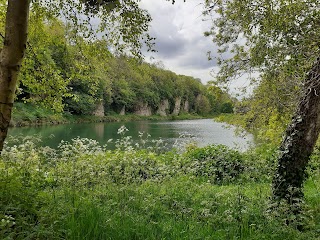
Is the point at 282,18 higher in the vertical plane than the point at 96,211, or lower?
higher

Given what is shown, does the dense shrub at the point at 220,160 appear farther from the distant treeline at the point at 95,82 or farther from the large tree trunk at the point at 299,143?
the large tree trunk at the point at 299,143

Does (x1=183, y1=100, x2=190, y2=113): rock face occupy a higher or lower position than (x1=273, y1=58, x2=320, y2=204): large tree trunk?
higher

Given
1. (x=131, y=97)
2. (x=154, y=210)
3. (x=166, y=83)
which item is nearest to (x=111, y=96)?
(x=131, y=97)

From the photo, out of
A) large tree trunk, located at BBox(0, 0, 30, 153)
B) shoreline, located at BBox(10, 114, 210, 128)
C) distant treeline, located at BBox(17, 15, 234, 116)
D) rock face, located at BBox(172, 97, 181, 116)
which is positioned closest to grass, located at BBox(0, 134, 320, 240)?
large tree trunk, located at BBox(0, 0, 30, 153)

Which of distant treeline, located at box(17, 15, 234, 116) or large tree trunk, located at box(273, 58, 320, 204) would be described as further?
distant treeline, located at box(17, 15, 234, 116)

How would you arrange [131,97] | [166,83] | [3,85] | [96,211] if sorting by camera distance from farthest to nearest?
[166,83] → [131,97] → [96,211] → [3,85]

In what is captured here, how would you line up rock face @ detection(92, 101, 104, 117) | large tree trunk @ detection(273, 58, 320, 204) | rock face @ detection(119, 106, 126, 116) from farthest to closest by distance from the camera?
rock face @ detection(119, 106, 126, 116) → rock face @ detection(92, 101, 104, 117) → large tree trunk @ detection(273, 58, 320, 204)

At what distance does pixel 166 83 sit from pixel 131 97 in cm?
2858

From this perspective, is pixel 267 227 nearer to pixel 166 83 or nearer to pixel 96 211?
pixel 96 211

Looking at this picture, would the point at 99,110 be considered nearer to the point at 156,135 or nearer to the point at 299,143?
the point at 156,135

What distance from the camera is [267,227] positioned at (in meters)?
4.57

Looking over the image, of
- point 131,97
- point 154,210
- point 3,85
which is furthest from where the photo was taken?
point 131,97

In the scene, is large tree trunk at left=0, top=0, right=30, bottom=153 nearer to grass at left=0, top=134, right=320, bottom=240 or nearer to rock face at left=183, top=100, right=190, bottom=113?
grass at left=0, top=134, right=320, bottom=240

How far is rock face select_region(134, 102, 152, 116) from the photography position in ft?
307
